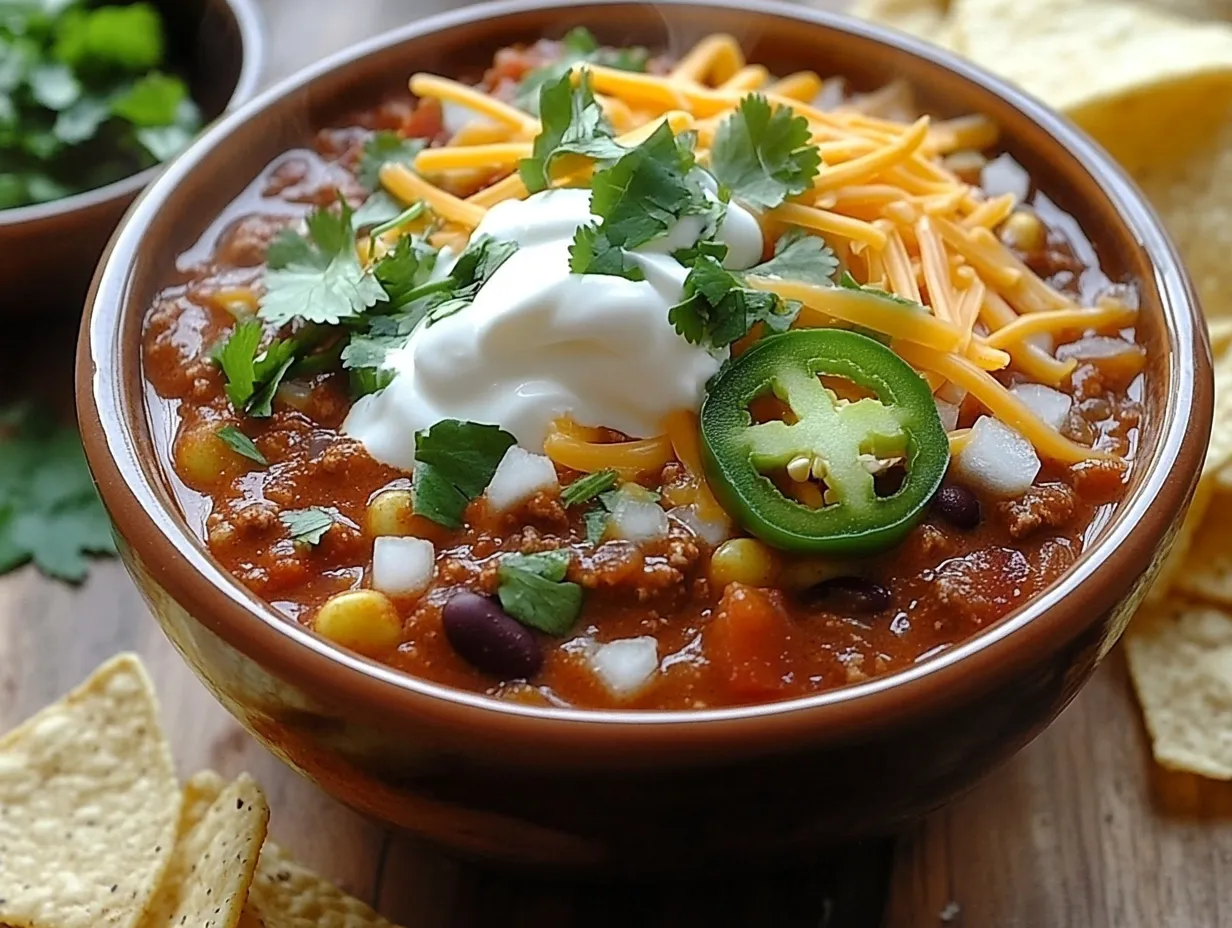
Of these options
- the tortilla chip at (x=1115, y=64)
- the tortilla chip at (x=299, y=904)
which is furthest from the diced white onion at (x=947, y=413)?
the tortilla chip at (x=1115, y=64)

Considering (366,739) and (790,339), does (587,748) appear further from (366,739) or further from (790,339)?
(790,339)

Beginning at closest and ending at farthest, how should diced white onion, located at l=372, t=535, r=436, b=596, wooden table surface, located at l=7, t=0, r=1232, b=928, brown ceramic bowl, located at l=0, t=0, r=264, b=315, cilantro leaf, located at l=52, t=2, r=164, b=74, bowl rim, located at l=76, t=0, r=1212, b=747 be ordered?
1. bowl rim, located at l=76, t=0, r=1212, b=747
2. diced white onion, located at l=372, t=535, r=436, b=596
3. wooden table surface, located at l=7, t=0, r=1232, b=928
4. brown ceramic bowl, located at l=0, t=0, r=264, b=315
5. cilantro leaf, located at l=52, t=2, r=164, b=74

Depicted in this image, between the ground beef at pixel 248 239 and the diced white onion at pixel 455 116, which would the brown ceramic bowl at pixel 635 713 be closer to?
the ground beef at pixel 248 239

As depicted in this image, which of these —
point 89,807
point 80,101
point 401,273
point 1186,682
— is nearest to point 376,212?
point 401,273

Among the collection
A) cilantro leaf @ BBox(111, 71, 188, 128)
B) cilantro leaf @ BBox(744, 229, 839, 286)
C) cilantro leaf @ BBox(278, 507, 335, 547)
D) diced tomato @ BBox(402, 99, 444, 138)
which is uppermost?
cilantro leaf @ BBox(744, 229, 839, 286)

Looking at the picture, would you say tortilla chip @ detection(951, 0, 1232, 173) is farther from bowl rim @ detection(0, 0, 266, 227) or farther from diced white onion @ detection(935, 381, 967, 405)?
bowl rim @ detection(0, 0, 266, 227)

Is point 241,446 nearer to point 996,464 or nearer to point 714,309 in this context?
point 714,309

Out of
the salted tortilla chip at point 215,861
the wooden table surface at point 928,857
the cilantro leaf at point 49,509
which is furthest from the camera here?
the cilantro leaf at point 49,509

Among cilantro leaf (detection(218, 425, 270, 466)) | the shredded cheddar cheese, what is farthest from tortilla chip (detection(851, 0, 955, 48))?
cilantro leaf (detection(218, 425, 270, 466))
